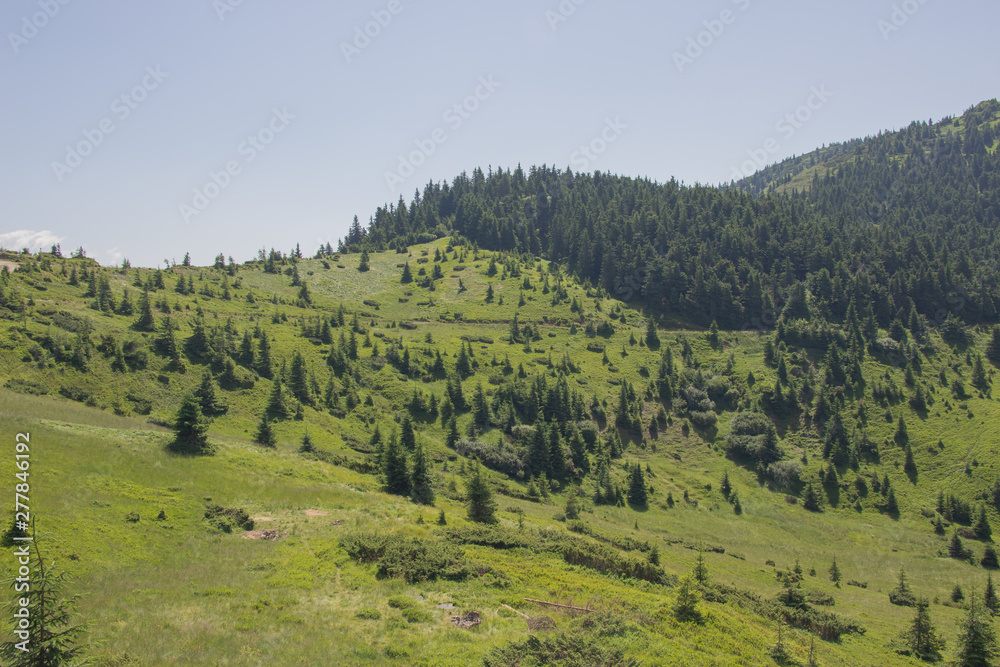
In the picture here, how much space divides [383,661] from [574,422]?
3175 inches

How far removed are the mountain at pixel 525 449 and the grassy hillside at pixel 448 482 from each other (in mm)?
345

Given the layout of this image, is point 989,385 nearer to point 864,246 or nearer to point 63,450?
point 864,246

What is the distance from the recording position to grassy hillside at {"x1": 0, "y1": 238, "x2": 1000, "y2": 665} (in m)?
25.3

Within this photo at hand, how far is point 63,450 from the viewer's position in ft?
124

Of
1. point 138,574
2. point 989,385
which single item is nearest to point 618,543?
point 138,574

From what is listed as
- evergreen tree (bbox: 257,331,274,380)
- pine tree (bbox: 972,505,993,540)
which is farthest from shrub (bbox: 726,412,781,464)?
evergreen tree (bbox: 257,331,274,380)

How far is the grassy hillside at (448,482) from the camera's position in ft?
83.0

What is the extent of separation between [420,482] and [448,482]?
38.7 feet

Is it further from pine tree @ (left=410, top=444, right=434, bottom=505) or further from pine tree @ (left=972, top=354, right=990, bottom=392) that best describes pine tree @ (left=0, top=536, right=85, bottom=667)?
pine tree @ (left=972, top=354, right=990, bottom=392)

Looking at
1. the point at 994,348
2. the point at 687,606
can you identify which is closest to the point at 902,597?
the point at 687,606

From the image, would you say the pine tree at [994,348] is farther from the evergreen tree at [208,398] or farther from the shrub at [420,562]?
the evergreen tree at [208,398]

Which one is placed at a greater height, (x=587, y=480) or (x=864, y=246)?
(x=864, y=246)

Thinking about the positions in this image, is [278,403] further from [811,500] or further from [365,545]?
[811,500]

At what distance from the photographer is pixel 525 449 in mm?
90500
